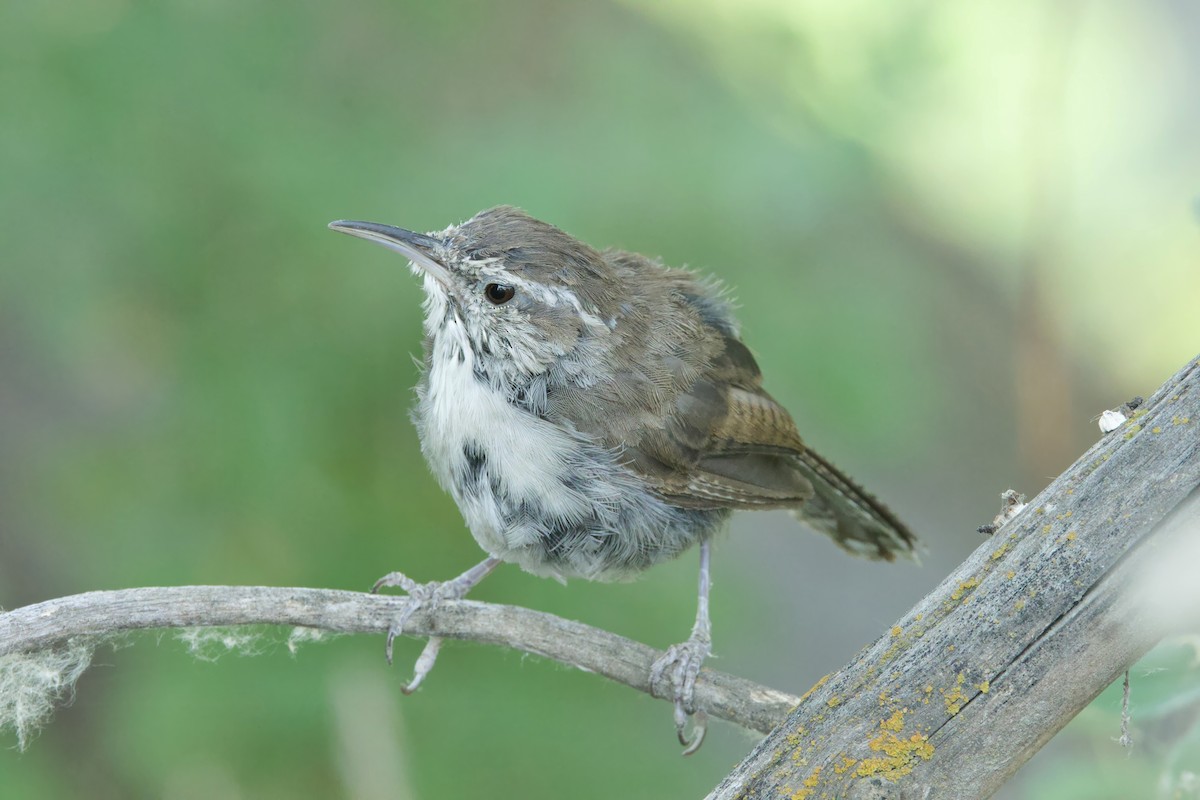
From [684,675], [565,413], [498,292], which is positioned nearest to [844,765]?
[684,675]

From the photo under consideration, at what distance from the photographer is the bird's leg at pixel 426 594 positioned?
3.19m

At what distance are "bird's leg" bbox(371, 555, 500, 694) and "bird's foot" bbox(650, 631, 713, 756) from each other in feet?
2.12

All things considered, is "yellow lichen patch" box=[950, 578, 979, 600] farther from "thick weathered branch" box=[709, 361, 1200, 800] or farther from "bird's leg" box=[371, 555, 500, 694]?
"bird's leg" box=[371, 555, 500, 694]

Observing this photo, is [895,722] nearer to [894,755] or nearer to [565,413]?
[894,755]

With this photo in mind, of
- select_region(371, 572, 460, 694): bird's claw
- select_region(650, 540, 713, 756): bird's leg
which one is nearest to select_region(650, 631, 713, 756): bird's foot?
Answer: select_region(650, 540, 713, 756): bird's leg

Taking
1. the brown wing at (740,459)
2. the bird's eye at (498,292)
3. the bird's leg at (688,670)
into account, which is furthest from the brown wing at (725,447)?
the bird's eye at (498,292)

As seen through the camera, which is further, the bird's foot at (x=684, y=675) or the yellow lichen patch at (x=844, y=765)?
the bird's foot at (x=684, y=675)

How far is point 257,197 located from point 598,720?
6.96 ft

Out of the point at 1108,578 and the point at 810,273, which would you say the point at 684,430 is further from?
the point at 1108,578

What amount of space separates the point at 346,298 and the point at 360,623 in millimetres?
1408

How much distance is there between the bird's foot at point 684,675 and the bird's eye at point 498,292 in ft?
3.86

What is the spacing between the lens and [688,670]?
349 centimetres

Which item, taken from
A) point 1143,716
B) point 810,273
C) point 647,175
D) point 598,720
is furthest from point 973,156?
point 1143,716

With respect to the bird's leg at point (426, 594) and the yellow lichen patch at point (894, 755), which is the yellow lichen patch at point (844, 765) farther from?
the bird's leg at point (426, 594)
